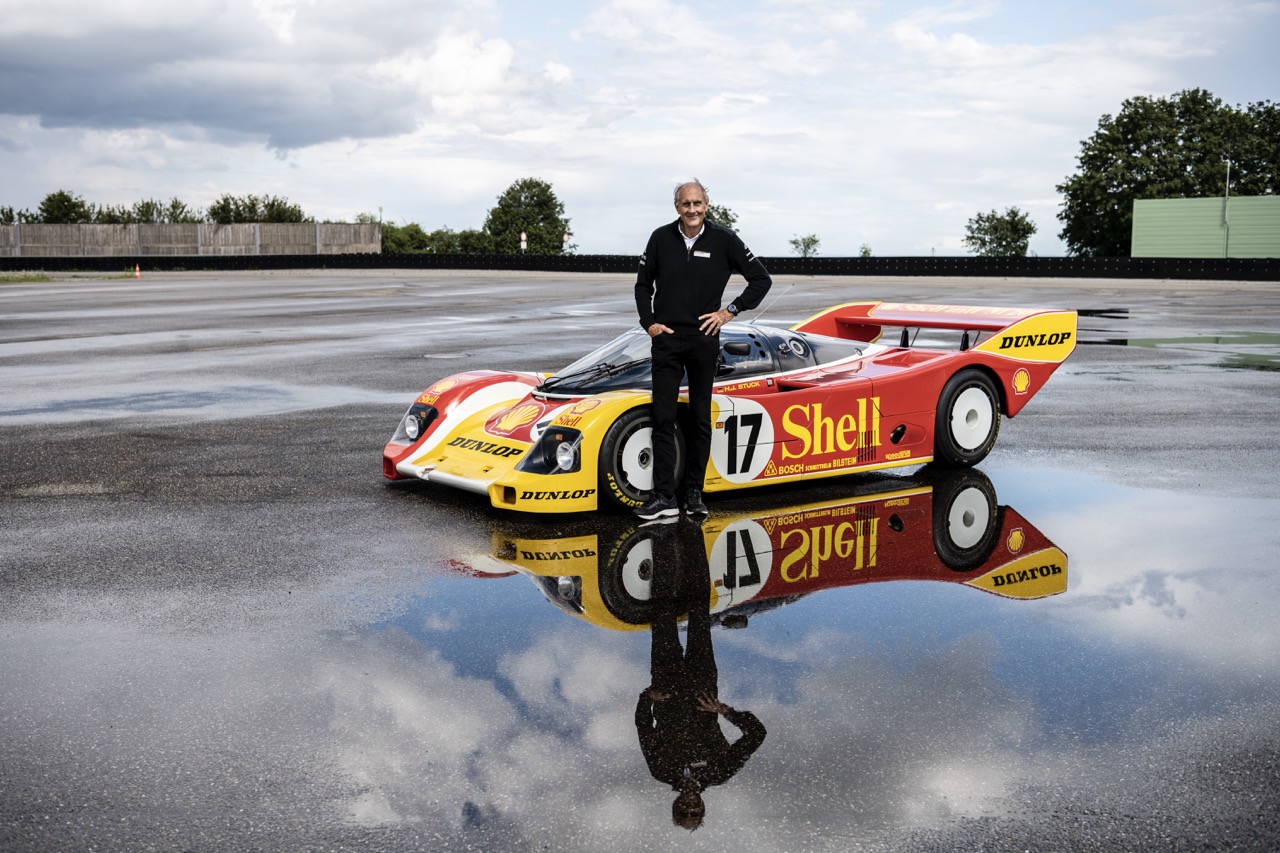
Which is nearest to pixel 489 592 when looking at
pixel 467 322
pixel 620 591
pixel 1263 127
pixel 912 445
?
pixel 620 591

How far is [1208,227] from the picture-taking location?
2409 inches

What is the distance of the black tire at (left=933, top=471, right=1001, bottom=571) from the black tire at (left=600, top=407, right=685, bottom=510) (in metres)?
1.51

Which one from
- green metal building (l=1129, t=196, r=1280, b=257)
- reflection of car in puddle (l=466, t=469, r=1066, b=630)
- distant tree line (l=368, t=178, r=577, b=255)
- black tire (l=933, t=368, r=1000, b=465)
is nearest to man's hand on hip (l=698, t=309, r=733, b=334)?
reflection of car in puddle (l=466, t=469, r=1066, b=630)

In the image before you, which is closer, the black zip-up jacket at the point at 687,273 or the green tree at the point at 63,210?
the black zip-up jacket at the point at 687,273

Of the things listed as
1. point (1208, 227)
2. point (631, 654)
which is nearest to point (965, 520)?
point (631, 654)

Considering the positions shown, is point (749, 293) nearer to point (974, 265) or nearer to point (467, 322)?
point (467, 322)

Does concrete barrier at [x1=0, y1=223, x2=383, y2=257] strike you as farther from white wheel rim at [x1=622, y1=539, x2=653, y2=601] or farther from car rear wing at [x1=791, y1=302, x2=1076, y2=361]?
white wheel rim at [x1=622, y1=539, x2=653, y2=601]

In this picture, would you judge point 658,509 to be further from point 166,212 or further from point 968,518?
point 166,212

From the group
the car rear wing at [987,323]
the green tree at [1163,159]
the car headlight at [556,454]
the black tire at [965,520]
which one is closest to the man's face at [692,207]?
the car headlight at [556,454]

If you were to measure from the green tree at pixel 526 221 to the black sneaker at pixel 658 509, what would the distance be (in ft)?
412

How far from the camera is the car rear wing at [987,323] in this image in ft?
27.7

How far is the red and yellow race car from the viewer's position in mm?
6715

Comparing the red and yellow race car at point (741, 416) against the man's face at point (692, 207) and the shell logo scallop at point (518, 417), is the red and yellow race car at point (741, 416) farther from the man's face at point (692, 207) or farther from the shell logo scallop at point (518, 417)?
the man's face at point (692, 207)

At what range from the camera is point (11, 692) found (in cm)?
425
